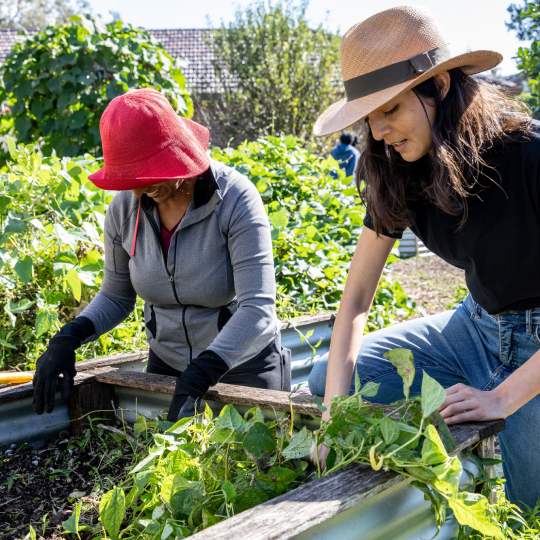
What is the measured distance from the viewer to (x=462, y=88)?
1380mm

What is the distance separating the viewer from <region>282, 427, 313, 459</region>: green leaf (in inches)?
44.6

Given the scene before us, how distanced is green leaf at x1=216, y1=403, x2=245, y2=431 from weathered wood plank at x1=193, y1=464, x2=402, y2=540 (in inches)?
11.2

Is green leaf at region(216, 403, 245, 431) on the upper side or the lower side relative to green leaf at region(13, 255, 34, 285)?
lower

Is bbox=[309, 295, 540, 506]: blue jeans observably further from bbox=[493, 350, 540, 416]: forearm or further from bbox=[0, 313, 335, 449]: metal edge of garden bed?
bbox=[0, 313, 335, 449]: metal edge of garden bed

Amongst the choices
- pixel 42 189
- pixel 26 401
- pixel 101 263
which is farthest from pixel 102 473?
pixel 42 189

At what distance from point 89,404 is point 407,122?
53.0 inches

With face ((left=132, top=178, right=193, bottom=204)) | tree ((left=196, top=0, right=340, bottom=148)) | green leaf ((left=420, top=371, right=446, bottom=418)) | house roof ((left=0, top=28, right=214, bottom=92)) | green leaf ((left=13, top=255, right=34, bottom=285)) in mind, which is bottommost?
green leaf ((left=420, top=371, right=446, bottom=418))

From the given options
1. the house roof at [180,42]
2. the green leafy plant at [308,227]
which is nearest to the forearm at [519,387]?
the green leafy plant at [308,227]

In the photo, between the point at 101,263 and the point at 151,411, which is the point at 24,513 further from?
the point at 101,263

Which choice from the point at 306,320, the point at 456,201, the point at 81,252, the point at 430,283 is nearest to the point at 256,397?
the point at 456,201

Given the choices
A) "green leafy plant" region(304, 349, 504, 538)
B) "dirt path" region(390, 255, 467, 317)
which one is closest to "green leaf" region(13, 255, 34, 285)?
"green leafy plant" region(304, 349, 504, 538)

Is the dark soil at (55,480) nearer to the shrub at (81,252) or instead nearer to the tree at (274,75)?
the shrub at (81,252)

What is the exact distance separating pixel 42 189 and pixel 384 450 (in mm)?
2295

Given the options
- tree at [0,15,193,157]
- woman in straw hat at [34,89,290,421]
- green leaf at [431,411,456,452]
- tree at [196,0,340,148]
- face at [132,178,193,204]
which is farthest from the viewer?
tree at [196,0,340,148]
